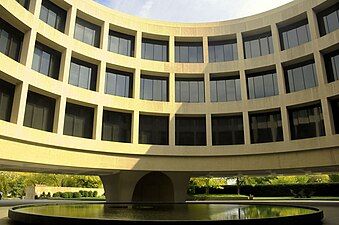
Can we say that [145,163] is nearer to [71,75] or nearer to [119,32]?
[71,75]

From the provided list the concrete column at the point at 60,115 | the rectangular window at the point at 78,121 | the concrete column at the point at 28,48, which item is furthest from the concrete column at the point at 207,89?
the concrete column at the point at 28,48

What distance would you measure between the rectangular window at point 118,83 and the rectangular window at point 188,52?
19.0 ft

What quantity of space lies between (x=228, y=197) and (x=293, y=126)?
1913 centimetres

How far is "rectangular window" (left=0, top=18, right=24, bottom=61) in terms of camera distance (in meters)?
22.9

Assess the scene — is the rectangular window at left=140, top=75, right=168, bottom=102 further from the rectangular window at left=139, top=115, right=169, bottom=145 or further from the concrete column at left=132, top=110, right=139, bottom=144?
the concrete column at left=132, top=110, right=139, bottom=144

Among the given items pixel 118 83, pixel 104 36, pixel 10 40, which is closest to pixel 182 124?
pixel 118 83

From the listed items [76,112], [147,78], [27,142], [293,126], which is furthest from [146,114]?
[293,126]

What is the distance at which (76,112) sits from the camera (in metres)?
28.3

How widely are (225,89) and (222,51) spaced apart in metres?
4.23

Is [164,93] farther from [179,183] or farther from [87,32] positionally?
[87,32]

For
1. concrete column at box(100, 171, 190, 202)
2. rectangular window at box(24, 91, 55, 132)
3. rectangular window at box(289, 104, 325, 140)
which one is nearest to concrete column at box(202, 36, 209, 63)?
rectangular window at box(289, 104, 325, 140)

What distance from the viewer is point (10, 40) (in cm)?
2352

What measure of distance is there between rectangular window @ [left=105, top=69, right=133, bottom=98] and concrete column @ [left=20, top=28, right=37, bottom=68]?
325 inches

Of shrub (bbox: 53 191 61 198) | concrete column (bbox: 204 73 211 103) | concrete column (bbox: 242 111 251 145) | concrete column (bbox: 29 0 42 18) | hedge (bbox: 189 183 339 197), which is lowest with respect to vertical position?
shrub (bbox: 53 191 61 198)
